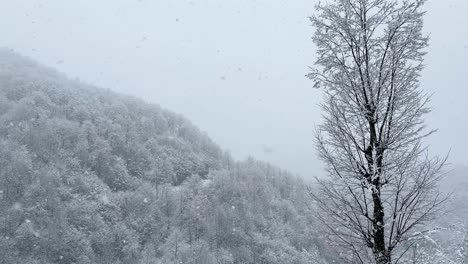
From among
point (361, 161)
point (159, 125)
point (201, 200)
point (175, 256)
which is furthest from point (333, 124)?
point (159, 125)

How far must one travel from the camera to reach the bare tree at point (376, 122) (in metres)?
6.14

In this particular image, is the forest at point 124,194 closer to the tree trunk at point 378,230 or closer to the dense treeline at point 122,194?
the dense treeline at point 122,194

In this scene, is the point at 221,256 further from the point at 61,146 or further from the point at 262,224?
the point at 61,146

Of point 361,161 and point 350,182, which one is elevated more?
point 361,161

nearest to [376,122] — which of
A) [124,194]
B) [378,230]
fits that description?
[378,230]

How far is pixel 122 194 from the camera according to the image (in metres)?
26.8

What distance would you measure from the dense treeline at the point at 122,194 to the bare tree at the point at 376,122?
59.9ft

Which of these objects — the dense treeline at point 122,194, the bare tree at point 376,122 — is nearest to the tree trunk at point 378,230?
the bare tree at point 376,122

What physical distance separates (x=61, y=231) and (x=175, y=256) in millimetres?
7118

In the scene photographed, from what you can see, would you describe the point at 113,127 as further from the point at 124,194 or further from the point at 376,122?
the point at 376,122

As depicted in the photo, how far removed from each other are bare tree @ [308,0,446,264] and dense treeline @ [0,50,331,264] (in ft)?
59.9

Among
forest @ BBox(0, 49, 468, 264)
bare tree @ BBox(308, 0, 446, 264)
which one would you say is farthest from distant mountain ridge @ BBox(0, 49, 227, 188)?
bare tree @ BBox(308, 0, 446, 264)

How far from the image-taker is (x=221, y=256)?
2416 cm

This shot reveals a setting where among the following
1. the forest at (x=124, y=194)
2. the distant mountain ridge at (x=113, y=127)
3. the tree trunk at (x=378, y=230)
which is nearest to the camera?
the tree trunk at (x=378, y=230)
